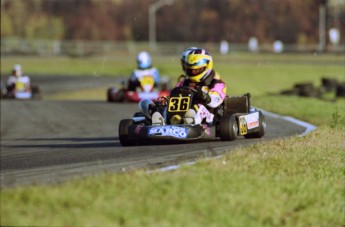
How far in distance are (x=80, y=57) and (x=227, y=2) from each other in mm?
36498

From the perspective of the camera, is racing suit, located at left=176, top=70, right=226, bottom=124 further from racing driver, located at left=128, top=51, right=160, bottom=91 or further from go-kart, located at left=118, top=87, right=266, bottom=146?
racing driver, located at left=128, top=51, right=160, bottom=91

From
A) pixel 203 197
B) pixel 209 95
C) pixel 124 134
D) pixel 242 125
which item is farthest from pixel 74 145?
pixel 203 197

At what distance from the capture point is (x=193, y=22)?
100125mm

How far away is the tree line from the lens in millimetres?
98688

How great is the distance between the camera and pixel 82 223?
5262mm

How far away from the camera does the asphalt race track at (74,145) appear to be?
7.89 meters

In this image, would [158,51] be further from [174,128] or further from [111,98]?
[174,128]

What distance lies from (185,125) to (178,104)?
481mm

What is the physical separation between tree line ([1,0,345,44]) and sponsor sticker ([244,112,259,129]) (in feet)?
274

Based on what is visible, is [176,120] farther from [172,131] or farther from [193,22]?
[193,22]

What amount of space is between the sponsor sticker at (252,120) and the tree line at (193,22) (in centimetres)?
8350

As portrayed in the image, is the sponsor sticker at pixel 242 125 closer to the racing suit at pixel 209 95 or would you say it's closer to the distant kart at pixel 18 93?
the racing suit at pixel 209 95

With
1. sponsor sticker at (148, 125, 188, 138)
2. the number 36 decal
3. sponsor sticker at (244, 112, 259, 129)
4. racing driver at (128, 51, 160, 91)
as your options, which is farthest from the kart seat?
racing driver at (128, 51, 160, 91)

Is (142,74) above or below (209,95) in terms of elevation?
below
